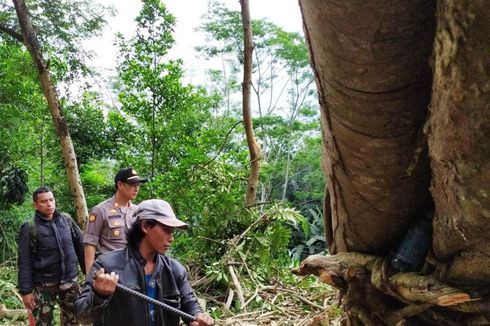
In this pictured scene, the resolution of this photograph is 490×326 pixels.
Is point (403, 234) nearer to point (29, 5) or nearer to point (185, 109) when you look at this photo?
point (185, 109)

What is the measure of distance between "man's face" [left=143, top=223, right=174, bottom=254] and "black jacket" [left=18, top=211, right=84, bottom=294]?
2299 mm

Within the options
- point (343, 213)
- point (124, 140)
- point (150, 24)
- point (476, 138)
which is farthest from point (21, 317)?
point (476, 138)

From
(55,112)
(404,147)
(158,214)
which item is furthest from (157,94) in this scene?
(404,147)

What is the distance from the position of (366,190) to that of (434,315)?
42 centimetres

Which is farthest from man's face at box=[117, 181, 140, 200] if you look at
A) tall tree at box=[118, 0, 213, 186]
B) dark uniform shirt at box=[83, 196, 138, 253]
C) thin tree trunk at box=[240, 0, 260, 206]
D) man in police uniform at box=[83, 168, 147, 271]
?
tall tree at box=[118, 0, 213, 186]

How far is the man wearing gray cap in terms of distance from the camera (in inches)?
83.7

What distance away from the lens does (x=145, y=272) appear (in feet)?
7.18

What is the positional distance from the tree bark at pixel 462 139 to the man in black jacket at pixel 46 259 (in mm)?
3586

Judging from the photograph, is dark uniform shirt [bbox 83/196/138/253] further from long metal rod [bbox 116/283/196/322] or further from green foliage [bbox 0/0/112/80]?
green foliage [bbox 0/0/112/80]

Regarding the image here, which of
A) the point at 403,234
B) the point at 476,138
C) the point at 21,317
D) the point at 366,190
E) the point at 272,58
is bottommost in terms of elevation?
the point at 21,317

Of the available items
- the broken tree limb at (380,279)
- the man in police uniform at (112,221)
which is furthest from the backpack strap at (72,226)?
the broken tree limb at (380,279)

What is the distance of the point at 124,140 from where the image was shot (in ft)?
29.9

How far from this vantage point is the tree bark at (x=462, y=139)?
3.00ft

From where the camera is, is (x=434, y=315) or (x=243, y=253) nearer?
(x=434, y=315)
